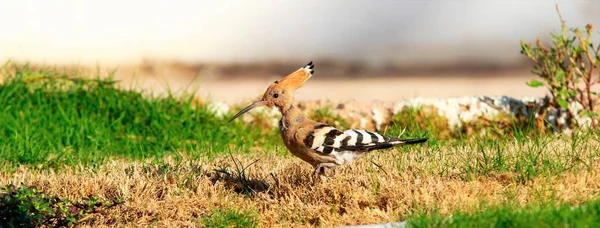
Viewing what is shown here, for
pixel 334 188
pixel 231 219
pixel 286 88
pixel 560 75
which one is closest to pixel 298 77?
pixel 286 88

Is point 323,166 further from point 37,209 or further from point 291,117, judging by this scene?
point 37,209

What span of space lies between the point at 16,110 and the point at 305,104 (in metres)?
3.32

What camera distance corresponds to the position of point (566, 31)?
9.98 m

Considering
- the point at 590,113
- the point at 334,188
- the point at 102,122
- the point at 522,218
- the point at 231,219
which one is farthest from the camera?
the point at 102,122

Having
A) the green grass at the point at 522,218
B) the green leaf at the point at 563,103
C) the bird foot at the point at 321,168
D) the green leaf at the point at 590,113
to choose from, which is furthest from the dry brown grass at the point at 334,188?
the green leaf at the point at 563,103

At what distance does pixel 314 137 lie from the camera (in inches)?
252

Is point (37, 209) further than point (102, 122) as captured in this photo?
No

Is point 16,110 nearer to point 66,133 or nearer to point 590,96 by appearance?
point 66,133

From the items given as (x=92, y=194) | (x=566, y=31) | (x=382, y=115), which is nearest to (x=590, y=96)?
(x=566, y=31)

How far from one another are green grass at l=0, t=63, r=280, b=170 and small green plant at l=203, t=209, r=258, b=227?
3080mm

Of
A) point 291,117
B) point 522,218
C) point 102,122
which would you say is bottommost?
point 522,218

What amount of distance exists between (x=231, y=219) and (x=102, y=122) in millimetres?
4898

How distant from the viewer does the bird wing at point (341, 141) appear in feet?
21.0

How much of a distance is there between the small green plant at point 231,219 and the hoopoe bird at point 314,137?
21.6 inches
